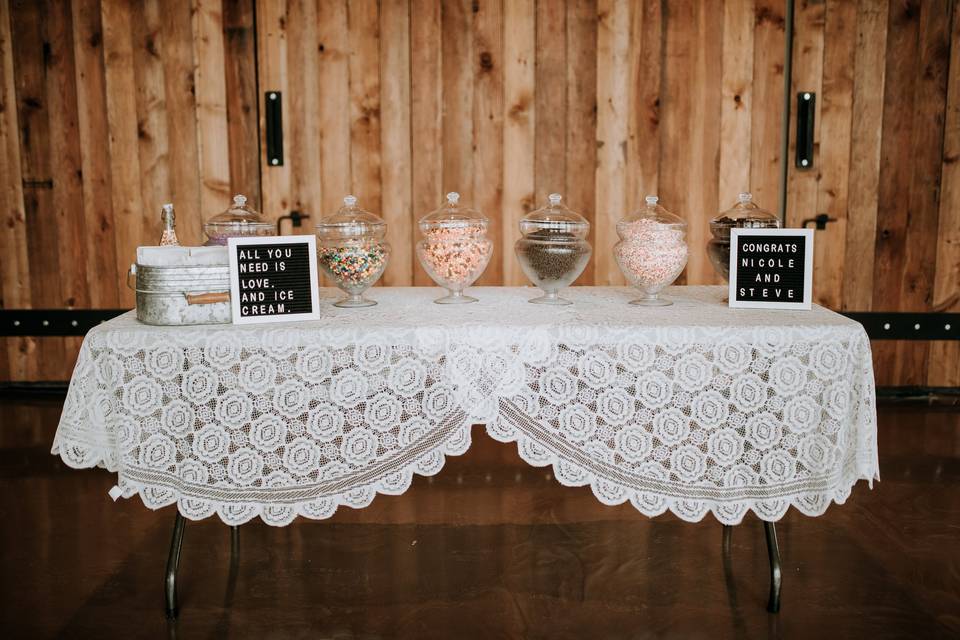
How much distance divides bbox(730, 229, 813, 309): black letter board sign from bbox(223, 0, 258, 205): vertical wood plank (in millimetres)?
2482

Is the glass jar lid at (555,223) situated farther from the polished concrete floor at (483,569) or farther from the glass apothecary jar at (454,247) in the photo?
the polished concrete floor at (483,569)

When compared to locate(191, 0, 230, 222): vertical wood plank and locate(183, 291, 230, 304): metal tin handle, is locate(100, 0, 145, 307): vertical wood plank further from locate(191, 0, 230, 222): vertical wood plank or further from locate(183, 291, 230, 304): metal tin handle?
locate(183, 291, 230, 304): metal tin handle

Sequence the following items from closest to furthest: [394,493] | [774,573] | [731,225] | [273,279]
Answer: [394,493] → [273,279] → [774,573] → [731,225]

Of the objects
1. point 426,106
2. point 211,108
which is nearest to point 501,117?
point 426,106

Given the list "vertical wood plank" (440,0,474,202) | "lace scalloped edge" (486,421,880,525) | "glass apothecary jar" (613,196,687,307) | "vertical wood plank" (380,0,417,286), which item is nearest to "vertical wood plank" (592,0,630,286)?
"vertical wood plank" (440,0,474,202)

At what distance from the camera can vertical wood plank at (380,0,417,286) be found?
363 centimetres

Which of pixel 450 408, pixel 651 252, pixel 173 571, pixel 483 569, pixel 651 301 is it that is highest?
pixel 651 252

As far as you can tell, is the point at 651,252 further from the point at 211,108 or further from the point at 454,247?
the point at 211,108

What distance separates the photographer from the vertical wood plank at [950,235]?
3.62 meters

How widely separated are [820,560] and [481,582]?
935mm

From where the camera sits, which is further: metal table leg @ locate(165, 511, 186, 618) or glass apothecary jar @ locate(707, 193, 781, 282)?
glass apothecary jar @ locate(707, 193, 781, 282)

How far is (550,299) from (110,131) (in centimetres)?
264

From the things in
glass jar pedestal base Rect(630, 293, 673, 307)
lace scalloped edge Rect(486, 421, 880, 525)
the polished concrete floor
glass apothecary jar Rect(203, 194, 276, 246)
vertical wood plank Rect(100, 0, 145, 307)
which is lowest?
the polished concrete floor

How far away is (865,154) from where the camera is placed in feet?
12.1
